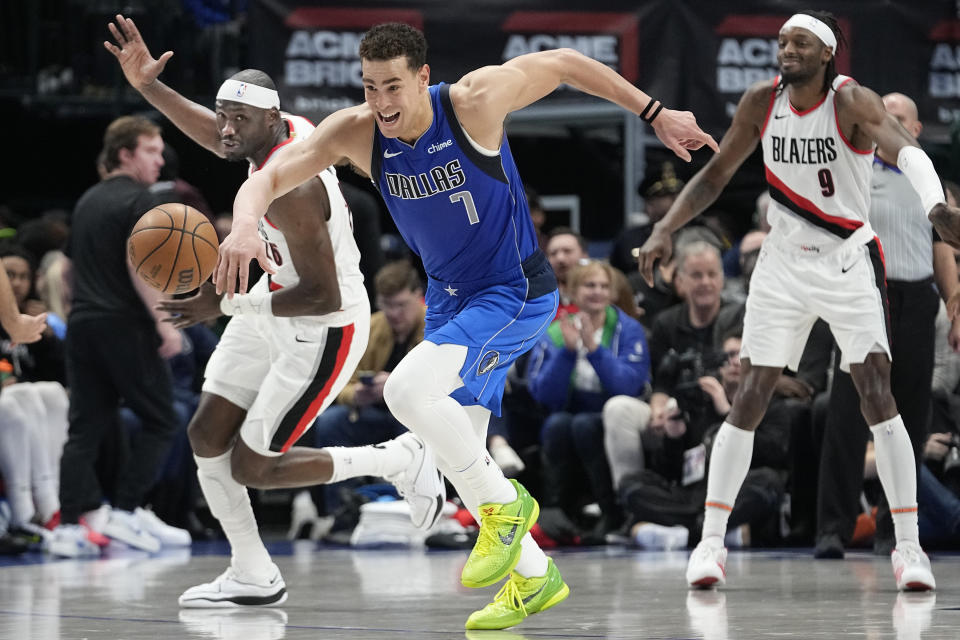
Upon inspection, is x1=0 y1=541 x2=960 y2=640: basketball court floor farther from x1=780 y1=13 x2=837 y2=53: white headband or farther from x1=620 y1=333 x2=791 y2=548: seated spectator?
x1=780 y1=13 x2=837 y2=53: white headband

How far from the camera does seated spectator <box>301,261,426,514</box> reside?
967cm

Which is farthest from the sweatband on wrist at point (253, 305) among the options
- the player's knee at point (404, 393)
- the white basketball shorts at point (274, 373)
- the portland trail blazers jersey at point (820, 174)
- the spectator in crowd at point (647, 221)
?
the spectator in crowd at point (647, 221)

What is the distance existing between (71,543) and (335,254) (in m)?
3.57

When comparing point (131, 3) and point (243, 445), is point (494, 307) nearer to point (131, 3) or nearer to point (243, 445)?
point (243, 445)

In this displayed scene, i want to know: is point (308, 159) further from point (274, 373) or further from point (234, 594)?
point (234, 594)

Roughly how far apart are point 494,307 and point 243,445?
4.65 ft

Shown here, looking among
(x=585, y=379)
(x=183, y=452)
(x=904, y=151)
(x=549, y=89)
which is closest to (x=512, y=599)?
(x=549, y=89)

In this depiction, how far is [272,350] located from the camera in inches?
244

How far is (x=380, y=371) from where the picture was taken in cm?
989

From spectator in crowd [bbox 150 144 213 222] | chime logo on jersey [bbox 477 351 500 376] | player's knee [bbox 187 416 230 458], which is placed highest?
spectator in crowd [bbox 150 144 213 222]

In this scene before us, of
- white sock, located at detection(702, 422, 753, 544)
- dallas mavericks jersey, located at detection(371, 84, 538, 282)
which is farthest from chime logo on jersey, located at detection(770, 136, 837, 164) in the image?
dallas mavericks jersey, located at detection(371, 84, 538, 282)

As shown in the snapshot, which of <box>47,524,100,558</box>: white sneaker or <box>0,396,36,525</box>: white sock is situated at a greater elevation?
<box>0,396,36,525</box>: white sock

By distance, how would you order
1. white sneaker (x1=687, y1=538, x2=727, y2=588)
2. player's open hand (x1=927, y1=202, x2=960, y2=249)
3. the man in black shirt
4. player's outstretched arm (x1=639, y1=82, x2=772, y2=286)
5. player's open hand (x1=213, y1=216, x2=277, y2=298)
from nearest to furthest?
player's open hand (x1=213, y1=216, x2=277, y2=298)
player's open hand (x1=927, y1=202, x2=960, y2=249)
white sneaker (x1=687, y1=538, x2=727, y2=588)
player's outstretched arm (x1=639, y1=82, x2=772, y2=286)
the man in black shirt

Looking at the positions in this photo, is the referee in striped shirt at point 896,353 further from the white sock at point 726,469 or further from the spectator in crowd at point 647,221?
the spectator in crowd at point 647,221
